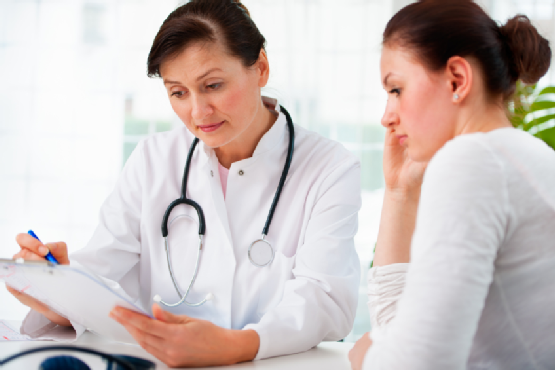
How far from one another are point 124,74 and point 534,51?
8.54 feet

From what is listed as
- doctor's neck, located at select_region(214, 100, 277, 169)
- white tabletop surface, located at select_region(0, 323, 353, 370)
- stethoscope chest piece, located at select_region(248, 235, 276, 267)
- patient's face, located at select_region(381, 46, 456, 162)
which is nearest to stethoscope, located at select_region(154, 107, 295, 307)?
stethoscope chest piece, located at select_region(248, 235, 276, 267)

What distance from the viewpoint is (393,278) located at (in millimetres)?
947

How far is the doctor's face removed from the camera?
1221mm

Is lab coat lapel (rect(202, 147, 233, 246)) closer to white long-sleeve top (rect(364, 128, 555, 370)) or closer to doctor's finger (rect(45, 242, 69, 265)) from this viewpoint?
doctor's finger (rect(45, 242, 69, 265))

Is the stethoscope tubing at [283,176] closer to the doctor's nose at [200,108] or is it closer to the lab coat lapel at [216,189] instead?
the lab coat lapel at [216,189]

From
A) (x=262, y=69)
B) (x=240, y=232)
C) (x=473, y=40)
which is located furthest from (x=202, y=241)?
(x=473, y=40)

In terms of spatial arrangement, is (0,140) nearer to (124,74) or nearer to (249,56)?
(124,74)

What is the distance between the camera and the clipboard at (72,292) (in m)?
0.80

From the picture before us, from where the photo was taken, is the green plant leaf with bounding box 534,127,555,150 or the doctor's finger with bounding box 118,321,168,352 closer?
the doctor's finger with bounding box 118,321,168,352

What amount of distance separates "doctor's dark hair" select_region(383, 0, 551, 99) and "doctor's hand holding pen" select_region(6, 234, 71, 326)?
86cm

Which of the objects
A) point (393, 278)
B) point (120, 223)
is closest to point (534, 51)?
point (393, 278)

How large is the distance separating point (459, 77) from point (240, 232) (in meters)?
0.76

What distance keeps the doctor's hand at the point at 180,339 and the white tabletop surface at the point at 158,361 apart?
0.03 meters

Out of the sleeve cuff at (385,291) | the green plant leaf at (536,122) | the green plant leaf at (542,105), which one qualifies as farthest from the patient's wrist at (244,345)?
the green plant leaf at (542,105)
